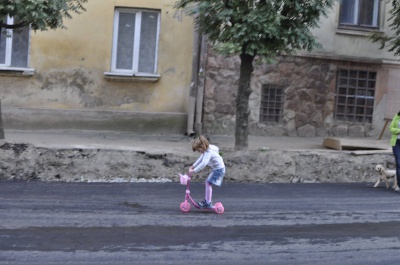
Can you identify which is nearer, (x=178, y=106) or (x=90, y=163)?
(x=90, y=163)

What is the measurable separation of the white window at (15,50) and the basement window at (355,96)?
26.3 feet

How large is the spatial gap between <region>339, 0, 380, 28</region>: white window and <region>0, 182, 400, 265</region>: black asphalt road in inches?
286

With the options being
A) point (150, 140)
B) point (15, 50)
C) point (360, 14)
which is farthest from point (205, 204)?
point (360, 14)

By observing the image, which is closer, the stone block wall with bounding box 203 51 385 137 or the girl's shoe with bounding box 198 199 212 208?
the girl's shoe with bounding box 198 199 212 208

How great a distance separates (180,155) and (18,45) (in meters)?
6.00

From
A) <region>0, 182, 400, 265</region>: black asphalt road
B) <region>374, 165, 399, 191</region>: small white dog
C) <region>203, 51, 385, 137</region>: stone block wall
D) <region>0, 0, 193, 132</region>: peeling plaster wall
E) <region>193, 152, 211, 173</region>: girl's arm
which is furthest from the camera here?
<region>203, 51, 385, 137</region>: stone block wall

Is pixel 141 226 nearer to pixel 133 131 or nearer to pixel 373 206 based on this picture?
pixel 373 206

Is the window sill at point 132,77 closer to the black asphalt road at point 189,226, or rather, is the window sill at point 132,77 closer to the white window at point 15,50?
the white window at point 15,50

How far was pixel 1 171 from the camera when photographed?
1103cm

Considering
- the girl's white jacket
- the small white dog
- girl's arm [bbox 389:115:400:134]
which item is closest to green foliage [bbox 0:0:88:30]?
the girl's white jacket

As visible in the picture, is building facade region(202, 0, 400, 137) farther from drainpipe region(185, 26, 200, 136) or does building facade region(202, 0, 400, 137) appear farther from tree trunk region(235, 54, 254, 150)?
tree trunk region(235, 54, 254, 150)

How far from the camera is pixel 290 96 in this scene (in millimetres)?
16516

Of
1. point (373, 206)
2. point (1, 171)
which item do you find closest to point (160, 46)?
point (1, 171)

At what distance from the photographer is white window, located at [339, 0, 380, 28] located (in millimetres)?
17078
